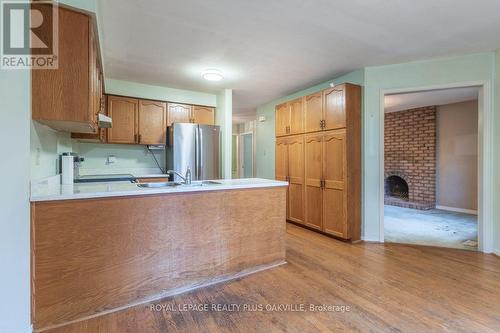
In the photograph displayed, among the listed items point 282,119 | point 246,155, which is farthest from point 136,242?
point 246,155

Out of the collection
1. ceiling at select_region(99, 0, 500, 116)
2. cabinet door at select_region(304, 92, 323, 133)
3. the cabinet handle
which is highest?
ceiling at select_region(99, 0, 500, 116)

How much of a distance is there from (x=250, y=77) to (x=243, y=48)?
1.05 m

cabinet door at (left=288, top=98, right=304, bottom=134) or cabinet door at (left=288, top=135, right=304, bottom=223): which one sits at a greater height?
cabinet door at (left=288, top=98, right=304, bottom=134)

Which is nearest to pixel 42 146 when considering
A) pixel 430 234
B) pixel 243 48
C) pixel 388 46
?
pixel 243 48

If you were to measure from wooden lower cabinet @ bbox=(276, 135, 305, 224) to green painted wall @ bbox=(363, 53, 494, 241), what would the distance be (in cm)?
102

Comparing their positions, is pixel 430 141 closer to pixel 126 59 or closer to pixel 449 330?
pixel 449 330

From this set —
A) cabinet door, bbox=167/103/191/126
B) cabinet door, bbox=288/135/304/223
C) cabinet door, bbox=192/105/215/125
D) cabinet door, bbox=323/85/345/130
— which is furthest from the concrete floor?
cabinet door, bbox=167/103/191/126

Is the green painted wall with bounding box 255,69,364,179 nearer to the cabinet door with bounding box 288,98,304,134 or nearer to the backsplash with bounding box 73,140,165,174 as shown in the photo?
the cabinet door with bounding box 288,98,304,134

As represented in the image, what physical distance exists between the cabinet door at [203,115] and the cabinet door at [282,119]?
4.16 feet

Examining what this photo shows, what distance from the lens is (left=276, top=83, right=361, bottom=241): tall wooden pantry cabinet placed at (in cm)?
354

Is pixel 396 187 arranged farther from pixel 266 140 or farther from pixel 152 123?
pixel 152 123

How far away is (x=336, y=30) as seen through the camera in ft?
8.41

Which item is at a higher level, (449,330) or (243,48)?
(243,48)

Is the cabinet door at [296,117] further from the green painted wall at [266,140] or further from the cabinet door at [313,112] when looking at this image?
the green painted wall at [266,140]
